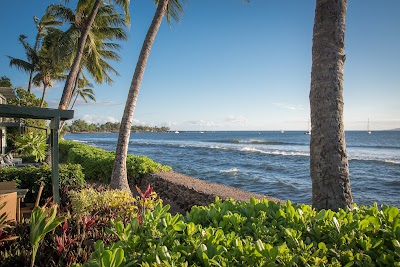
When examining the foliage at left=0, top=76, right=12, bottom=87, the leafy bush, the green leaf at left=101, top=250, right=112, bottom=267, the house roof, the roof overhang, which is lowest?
the leafy bush

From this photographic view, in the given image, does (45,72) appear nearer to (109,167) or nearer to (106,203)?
(109,167)

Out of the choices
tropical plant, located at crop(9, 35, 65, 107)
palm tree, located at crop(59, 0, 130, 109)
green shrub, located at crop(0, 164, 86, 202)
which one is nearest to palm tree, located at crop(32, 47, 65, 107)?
A: tropical plant, located at crop(9, 35, 65, 107)

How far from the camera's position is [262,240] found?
7.94 feet

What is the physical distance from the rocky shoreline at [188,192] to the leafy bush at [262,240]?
12.9 ft

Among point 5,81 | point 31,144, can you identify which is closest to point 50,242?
point 31,144

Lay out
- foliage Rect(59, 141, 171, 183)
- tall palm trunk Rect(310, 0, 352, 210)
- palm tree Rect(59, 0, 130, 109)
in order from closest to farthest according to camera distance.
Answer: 1. tall palm trunk Rect(310, 0, 352, 210)
2. foliage Rect(59, 141, 171, 183)
3. palm tree Rect(59, 0, 130, 109)

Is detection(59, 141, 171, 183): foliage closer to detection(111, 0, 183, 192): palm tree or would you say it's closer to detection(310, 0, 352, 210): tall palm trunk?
detection(111, 0, 183, 192): palm tree

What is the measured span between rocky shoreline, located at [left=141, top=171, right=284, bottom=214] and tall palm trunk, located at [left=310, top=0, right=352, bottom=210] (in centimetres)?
289

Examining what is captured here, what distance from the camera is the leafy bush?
1.98 metres

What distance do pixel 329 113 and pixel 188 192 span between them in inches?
209

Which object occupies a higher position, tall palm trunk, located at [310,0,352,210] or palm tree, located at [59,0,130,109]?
palm tree, located at [59,0,130,109]

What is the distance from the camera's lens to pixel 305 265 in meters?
2.04

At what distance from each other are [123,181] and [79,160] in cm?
760

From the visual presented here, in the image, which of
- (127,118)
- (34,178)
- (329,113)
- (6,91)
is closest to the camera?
(329,113)
